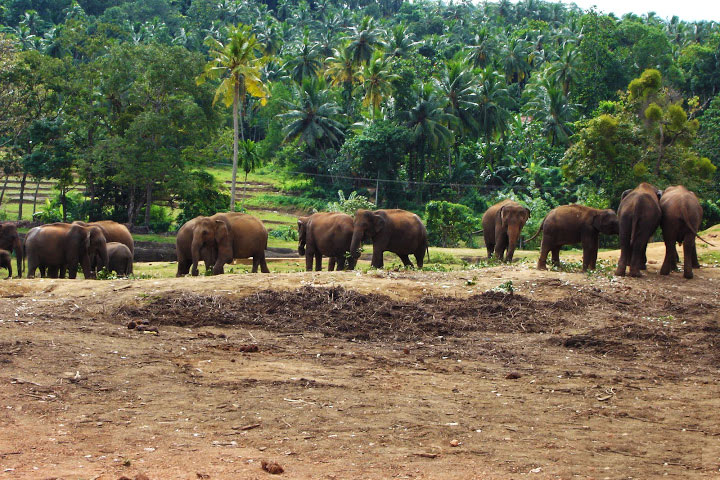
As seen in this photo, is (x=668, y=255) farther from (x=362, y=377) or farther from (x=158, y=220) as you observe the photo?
(x=158, y=220)

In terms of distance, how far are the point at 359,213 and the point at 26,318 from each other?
9.19 m

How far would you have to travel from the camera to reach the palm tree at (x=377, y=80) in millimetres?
55688

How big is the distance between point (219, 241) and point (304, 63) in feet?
186

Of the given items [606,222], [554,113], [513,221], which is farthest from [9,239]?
[554,113]

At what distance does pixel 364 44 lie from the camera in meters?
65.4

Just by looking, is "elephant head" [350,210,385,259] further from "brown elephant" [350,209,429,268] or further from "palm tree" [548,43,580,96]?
"palm tree" [548,43,580,96]

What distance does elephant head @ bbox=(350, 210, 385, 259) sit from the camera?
63.4 ft

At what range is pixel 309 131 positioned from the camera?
60875 mm

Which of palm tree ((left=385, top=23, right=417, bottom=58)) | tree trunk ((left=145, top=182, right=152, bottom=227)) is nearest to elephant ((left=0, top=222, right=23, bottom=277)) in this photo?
→ tree trunk ((left=145, top=182, right=152, bottom=227))

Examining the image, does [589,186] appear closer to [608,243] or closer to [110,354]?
[608,243]

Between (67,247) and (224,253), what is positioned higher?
(224,253)

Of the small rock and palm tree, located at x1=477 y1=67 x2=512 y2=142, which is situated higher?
→ palm tree, located at x1=477 y1=67 x2=512 y2=142

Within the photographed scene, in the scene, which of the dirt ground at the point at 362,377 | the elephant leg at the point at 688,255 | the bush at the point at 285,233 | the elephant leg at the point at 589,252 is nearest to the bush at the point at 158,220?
the bush at the point at 285,233

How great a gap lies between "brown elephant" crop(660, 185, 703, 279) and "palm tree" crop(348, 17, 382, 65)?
50901mm
